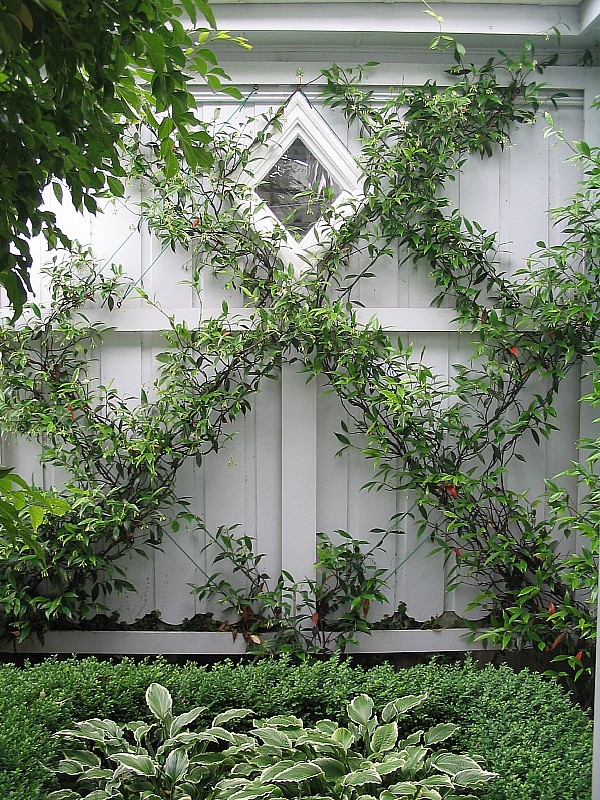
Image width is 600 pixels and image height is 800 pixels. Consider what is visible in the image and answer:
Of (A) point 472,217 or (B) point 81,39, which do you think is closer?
(B) point 81,39

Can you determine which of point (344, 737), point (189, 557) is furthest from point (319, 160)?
point (344, 737)

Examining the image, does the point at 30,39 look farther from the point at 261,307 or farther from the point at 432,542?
the point at 432,542

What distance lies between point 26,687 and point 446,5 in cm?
225

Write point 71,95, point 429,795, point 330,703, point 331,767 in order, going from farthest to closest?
point 330,703
point 331,767
point 429,795
point 71,95

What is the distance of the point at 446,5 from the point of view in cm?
209

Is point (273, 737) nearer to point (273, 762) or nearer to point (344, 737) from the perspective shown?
point (273, 762)

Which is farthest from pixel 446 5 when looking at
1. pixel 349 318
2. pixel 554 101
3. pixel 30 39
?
pixel 30 39

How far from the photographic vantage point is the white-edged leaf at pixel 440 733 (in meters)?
1.69

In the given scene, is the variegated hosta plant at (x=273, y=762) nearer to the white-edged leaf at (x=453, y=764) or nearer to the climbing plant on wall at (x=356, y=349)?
the white-edged leaf at (x=453, y=764)

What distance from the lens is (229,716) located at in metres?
1.72

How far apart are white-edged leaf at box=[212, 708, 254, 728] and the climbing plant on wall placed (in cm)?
50

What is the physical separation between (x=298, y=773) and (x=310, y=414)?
1.11 meters

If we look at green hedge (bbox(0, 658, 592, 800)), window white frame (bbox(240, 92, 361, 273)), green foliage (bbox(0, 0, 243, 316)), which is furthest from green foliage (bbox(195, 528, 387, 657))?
green foliage (bbox(0, 0, 243, 316))

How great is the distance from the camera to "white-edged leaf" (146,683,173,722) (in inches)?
67.7
